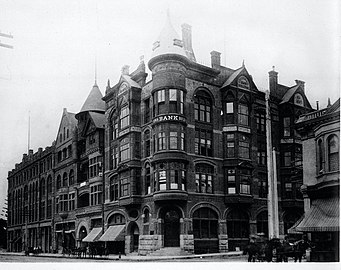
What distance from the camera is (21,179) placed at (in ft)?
177

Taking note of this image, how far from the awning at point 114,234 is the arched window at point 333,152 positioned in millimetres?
18015

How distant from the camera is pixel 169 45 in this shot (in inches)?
1242

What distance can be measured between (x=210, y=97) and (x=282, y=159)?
6.81 metres

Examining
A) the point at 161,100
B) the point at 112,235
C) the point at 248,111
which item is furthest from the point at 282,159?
the point at 112,235

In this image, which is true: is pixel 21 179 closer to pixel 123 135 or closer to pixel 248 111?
pixel 123 135

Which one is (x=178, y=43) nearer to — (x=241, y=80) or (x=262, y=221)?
(x=241, y=80)

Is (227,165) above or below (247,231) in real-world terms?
above

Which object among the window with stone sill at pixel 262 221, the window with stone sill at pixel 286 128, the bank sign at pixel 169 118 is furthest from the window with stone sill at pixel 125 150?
the window with stone sill at pixel 286 128

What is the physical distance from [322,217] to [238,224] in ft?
45.3

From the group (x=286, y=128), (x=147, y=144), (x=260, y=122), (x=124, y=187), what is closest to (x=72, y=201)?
(x=124, y=187)

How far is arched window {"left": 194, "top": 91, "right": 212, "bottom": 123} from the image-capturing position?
3419 cm

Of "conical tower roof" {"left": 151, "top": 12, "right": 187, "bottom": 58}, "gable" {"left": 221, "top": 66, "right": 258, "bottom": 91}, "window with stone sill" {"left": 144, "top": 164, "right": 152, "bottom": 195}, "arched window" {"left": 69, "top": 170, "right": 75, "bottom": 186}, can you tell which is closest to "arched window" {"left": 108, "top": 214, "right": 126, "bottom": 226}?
"window with stone sill" {"left": 144, "top": 164, "right": 152, "bottom": 195}

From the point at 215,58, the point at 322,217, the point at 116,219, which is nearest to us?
the point at 322,217

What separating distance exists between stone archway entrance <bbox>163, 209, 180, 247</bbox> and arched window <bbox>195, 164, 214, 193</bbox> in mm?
2297
